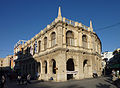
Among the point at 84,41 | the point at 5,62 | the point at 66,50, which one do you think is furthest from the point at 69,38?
the point at 5,62

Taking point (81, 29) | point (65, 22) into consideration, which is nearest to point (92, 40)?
point (81, 29)

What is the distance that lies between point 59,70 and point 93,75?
9.29 m

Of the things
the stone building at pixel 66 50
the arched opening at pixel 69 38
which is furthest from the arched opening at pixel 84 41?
the arched opening at pixel 69 38

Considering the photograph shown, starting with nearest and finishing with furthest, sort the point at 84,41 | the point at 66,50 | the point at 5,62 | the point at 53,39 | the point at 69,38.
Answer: the point at 66,50
the point at 69,38
the point at 53,39
the point at 84,41
the point at 5,62

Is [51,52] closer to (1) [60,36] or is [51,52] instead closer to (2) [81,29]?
(1) [60,36]

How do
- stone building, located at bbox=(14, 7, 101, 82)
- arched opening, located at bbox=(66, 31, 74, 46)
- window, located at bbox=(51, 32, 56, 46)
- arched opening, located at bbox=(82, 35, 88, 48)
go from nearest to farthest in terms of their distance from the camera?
stone building, located at bbox=(14, 7, 101, 82) → arched opening, located at bbox=(66, 31, 74, 46) → window, located at bbox=(51, 32, 56, 46) → arched opening, located at bbox=(82, 35, 88, 48)

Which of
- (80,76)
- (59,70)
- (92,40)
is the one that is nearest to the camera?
(59,70)

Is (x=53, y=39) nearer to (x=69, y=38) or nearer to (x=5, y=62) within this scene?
(x=69, y=38)

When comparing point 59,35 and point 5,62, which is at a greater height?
point 59,35

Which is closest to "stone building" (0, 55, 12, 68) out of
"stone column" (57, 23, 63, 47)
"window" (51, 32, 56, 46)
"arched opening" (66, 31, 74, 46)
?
"window" (51, 32, 56, 46)

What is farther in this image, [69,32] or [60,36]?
[69,32]

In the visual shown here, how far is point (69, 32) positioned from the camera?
24.1 m

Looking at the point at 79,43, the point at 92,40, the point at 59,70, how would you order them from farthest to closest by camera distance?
1. the point at 92,40
2. the point at 79,43
3. the point at 59,70

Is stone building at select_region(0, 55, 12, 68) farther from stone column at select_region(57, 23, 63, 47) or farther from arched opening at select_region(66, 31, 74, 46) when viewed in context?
stone column at select_region(57, 23, 63, 47)
